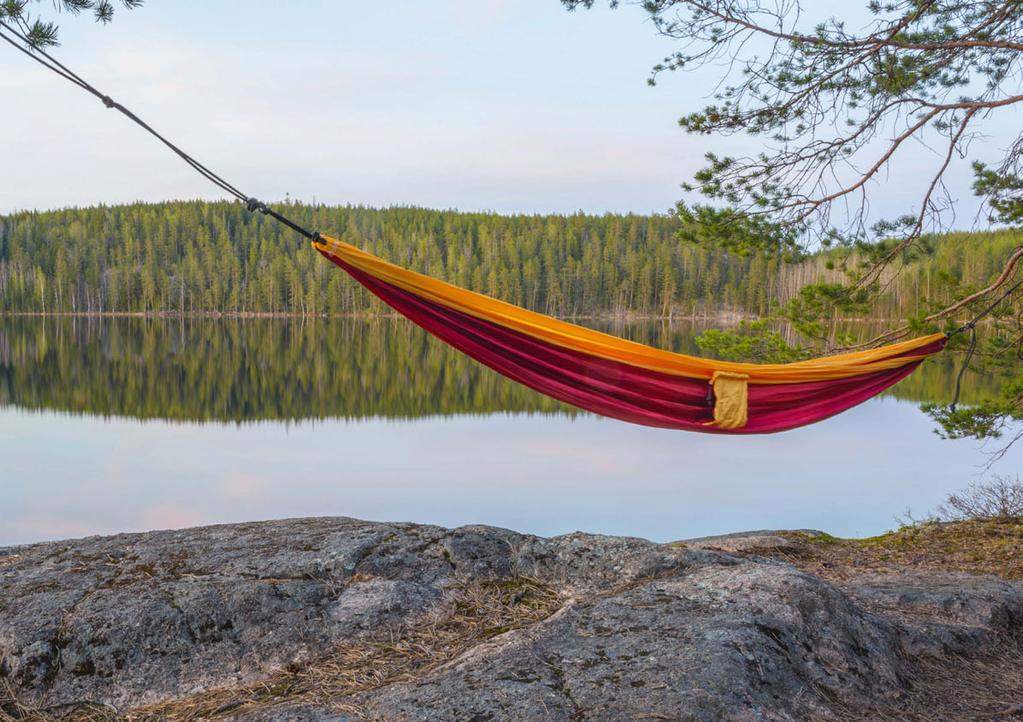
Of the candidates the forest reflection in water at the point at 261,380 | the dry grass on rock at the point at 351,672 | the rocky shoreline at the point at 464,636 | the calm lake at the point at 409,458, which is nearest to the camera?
the rocky shoreline at the point at 464,636

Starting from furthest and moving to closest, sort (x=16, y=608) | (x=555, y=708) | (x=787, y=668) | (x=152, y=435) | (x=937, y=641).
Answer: (x=152, y=435), (x=937, y=641), (x=16, y=608), (x=787, y=668), (x=555, y=708)

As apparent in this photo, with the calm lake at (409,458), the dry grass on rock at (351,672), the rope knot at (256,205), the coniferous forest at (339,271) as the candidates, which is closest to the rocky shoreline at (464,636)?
the dry grass on rock at (351,672)

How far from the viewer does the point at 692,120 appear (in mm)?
4992

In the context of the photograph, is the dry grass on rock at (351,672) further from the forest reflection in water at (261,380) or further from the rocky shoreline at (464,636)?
the forest reflection in water at (261,380)

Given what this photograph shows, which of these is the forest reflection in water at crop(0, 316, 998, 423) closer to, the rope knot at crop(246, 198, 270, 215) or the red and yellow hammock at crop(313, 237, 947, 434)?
the red and yellow hammock at crop(313, 237, 947, 434)

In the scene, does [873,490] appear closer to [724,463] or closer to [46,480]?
[724,463]

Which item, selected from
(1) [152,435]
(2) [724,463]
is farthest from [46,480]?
(2) [724,463]

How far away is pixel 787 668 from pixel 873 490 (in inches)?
465

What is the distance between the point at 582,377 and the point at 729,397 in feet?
2.02

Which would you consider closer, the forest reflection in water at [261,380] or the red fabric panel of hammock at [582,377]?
the red fabric panel of hammock at [582,377]

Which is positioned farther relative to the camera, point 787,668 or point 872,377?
point 872,377

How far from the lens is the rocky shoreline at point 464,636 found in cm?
181

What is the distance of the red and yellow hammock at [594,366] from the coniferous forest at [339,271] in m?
65.6

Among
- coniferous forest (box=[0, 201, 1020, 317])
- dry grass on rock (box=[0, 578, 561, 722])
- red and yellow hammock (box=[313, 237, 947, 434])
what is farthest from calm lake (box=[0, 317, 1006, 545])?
coniferous forest (box=[0, 201, 1020, 317])
